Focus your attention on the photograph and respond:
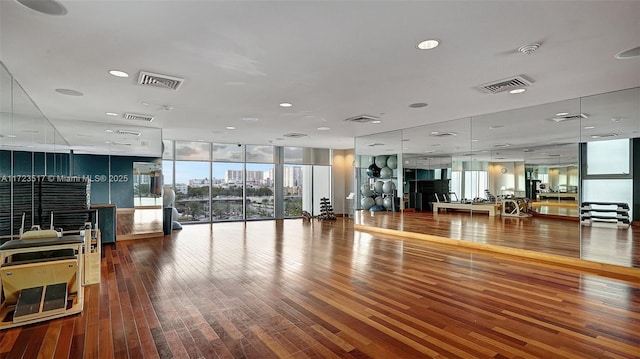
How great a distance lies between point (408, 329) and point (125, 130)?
793 centimetres

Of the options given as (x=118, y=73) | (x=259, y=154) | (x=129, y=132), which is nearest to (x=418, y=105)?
(x=118, y=73)

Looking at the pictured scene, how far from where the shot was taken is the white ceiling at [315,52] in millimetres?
2754

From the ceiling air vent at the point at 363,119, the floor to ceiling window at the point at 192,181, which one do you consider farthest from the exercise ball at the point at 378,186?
the floor to ceiling window at the point at 192,181

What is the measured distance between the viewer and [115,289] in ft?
13.8

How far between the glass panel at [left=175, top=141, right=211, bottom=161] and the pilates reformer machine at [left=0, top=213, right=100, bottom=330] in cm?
749

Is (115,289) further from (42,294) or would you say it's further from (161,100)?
(161,100)

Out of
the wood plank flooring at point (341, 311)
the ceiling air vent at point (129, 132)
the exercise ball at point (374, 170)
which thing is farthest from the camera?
the exercise ball at point (374, 170)

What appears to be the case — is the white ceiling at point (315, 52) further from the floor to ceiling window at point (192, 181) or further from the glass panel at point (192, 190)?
the glass panel at point (192, 190)

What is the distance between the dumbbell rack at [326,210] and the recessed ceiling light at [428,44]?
9.57 m

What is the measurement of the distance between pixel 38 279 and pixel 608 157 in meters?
8.29

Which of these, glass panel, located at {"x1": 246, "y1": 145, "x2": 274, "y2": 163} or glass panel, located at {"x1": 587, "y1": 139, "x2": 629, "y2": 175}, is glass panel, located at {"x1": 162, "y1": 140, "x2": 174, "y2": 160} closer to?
glass panel, located at {"x1": 246, "y1": 145, "x2": 274, "y2": 163}

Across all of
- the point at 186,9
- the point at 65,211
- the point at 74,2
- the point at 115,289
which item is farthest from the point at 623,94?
the point at 65,211

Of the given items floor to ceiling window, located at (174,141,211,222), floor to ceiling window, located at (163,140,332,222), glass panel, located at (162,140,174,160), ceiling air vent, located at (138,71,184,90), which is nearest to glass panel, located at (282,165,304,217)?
floor to ceiling window, located at (163,140,332,222)

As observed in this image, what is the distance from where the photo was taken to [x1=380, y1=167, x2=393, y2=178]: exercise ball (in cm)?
962
